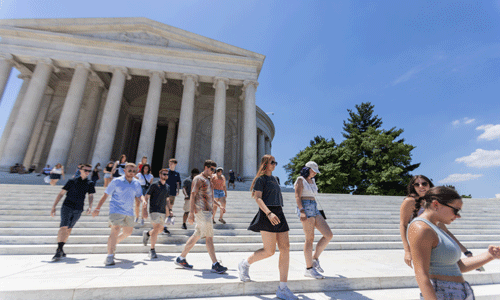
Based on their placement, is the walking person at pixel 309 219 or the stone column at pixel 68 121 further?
the stone column at pixel 68 121

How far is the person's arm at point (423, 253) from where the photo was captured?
1.56 metres

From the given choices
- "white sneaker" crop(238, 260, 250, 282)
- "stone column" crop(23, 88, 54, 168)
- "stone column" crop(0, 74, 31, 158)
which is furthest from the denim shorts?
"stone column" crop(23, 88, 54, 168)

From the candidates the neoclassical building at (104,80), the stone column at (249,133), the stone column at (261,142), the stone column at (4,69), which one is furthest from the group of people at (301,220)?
the stone column at (261,142)

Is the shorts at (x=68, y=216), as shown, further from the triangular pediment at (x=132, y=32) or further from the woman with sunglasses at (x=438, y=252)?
the triangular pediment at (x=132, y=32)

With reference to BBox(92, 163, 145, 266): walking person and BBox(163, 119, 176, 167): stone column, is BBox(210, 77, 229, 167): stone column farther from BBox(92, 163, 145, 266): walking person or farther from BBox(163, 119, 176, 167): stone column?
BBox(92, 163, 145, 266): walking person

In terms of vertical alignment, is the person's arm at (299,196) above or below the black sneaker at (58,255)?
above

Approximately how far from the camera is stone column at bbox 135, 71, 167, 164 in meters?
18.9

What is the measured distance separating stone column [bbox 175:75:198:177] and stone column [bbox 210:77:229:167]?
2.04m

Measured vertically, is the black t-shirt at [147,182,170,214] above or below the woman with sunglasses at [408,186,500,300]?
above

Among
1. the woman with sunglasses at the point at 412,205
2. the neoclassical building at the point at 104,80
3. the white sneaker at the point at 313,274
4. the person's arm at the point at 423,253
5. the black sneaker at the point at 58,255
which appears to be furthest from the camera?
the neoclassical building at the point at 104,80

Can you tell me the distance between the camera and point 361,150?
3036 centimetres

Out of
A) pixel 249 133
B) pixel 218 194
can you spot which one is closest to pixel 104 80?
pixel 249 133

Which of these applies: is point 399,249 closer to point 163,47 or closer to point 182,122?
point 182,122

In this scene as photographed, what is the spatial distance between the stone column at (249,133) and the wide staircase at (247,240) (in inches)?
335
